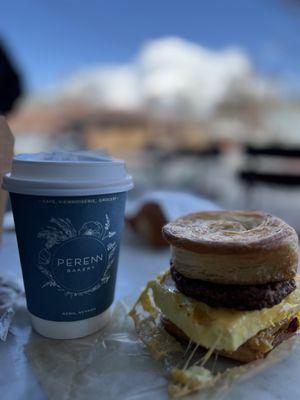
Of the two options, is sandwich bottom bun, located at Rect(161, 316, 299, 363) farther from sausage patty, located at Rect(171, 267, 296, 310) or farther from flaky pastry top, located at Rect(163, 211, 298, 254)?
flaky pastry top, located at Rect(163, 211, 298, 254)

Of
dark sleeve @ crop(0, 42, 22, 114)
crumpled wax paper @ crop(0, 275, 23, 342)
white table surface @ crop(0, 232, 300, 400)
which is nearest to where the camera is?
white table surface @ crop(0, 232, 300, 400)

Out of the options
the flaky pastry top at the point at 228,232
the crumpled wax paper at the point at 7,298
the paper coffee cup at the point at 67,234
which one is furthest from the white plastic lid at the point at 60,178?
the crumpled wax paper at the point at 7,298

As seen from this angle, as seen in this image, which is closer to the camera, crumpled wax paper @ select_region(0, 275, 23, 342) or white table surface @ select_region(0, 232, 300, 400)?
white table surface @ select_region(0, 232, 300, 400)

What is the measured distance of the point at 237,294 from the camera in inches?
22.4

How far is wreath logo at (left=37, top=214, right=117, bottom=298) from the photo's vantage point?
59 cm

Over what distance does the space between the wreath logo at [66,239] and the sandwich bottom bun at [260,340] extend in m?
0.20

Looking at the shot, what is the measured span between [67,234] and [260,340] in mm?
405

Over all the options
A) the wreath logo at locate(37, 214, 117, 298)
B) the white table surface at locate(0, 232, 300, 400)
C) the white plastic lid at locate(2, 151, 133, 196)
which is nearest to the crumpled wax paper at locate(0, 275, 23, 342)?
the white table surface at locate(0, 232, 300, 400)

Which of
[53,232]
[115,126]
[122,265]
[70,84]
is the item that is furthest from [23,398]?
[115,126]

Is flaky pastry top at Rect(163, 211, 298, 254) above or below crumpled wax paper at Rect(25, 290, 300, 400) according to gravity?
above

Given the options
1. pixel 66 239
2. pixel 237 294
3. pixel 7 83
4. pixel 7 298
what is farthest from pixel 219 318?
pixel 7 83

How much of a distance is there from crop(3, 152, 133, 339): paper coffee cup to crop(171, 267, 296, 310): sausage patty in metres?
0.20

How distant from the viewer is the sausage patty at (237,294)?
568 millimetres

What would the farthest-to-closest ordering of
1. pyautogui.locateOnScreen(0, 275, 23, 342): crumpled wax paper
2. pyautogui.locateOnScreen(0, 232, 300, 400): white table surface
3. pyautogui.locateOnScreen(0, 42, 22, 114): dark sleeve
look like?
pyautogui.locateOnScreen(0, 42, 22, 114): dark sleeve, pyautogui.locateOnScreen(0, 275, 23, 342): crumpled wax paper, pyautogui.locateOnScreen(0, 232, 300, 400): white table surface
